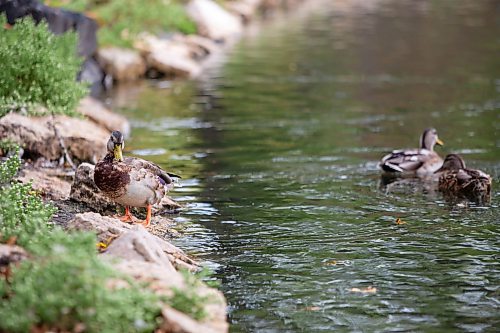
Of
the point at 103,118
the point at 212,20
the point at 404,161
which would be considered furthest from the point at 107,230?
the point at 212,20

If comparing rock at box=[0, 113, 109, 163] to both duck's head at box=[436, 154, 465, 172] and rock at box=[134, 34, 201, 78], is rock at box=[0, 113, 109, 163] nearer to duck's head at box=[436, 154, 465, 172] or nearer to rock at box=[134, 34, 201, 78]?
duck's head at box=[436, 154, 465, 172]

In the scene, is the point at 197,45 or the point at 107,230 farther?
the point at 197,45

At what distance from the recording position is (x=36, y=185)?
11320 mm

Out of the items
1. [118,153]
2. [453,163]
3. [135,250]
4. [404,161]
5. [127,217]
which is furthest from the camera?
[404,161]

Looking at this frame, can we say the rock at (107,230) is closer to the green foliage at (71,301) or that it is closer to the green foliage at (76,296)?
the green foliage at (76,296)

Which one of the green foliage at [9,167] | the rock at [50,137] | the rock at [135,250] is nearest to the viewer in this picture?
the rock at [135,250]

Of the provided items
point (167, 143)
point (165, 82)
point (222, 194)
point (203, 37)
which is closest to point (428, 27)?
point (203, 37)

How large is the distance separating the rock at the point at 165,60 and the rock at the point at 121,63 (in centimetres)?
42

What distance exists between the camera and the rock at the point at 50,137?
41.6ft

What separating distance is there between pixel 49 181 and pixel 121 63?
12980 mm

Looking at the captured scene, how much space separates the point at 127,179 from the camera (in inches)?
386

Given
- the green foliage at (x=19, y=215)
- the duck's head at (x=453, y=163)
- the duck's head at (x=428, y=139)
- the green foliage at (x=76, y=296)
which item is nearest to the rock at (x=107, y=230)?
the green foliage at (x=19, y=215)

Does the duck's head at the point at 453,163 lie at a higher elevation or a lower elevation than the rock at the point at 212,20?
lower

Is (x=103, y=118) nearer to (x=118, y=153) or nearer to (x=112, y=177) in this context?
(x=118, y=153)
